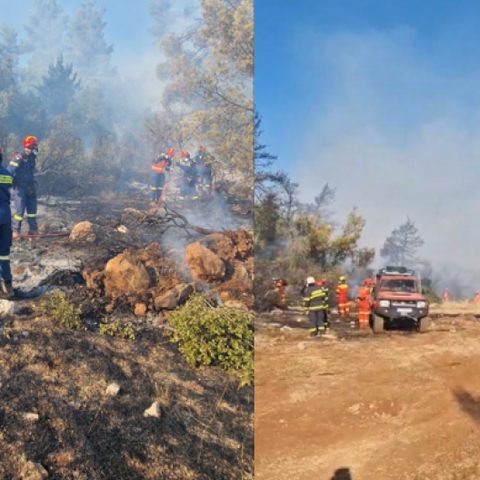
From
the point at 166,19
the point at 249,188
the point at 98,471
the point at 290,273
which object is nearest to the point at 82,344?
the point at 98,471

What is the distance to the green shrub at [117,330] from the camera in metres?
4.93

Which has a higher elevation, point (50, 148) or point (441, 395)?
point (50, 148)

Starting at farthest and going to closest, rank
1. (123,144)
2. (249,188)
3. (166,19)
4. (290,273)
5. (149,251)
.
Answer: (290,273)
(249,188)
(123,144)
(166,19)
(149,251)

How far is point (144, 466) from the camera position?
3.56 meters

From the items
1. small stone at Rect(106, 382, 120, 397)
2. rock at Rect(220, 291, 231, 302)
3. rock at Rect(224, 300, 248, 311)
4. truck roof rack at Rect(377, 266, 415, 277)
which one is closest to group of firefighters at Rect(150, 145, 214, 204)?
rock at Rect(220, 291, 231, 302)

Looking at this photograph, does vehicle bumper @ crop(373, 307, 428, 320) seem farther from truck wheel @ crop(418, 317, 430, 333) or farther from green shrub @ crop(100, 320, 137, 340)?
green shrub @ crop(100, 320, 137, 340)

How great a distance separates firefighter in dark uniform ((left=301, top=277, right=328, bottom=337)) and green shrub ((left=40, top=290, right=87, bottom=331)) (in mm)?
5364

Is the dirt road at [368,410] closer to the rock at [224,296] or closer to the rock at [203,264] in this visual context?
the rock at [224,296]

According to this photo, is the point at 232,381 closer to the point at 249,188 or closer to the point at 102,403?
the point at 102,403

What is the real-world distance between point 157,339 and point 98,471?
6.12 ft

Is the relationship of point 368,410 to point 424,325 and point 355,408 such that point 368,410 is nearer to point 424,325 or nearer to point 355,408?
point 355,408

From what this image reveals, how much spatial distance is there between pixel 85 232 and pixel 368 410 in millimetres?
4443

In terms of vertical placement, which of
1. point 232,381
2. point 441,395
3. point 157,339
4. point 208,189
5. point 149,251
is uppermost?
point 208,189

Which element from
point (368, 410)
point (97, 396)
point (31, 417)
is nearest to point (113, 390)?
point (97, 396)
